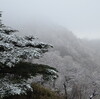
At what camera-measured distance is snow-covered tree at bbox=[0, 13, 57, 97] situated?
619cm

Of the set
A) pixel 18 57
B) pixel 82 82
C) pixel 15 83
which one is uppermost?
pixel 18 57

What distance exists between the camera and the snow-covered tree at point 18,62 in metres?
6.19

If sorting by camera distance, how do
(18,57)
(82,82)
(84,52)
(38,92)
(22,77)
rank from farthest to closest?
(84,52) < (82,82) < (38,92) < (22,77) < (18,57)

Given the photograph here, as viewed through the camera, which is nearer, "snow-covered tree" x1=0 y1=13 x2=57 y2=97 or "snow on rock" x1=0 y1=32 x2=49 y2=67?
"snow on rock" x1=0 y1=32 x2=49 y2=67

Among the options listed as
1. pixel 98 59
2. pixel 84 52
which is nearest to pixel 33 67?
pixel 98 59

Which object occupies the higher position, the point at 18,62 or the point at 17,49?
the point at 17,49

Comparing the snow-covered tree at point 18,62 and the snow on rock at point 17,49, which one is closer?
the snow on rock at point 17,49

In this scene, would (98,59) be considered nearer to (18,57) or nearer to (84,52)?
(84,52)

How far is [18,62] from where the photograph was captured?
6691 mm

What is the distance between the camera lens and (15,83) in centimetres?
654

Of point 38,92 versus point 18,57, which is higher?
point 18,57

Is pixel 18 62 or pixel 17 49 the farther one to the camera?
pixel 18 62

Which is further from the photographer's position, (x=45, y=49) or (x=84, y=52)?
(x=84, y=52)

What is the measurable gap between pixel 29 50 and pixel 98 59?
121263 millimetres
